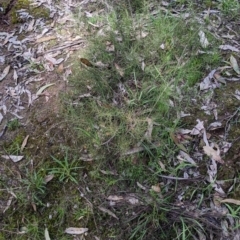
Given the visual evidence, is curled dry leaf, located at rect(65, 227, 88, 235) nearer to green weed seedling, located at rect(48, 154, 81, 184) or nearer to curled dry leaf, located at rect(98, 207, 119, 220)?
curled dry leaf, located at rect(98, 207, 119, 220)

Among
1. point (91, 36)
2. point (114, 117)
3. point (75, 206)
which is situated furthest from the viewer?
point (91, 36)

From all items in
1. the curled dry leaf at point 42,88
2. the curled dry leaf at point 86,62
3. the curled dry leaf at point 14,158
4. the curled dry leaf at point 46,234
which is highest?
the curled dry leaf at point 86,62

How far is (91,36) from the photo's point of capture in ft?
8.48

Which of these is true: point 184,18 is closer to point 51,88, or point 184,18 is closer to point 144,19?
point 144,19

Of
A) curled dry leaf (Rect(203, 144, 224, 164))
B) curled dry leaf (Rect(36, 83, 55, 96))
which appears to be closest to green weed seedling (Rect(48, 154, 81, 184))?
curled dry leaf (Rect(36, 83, 55, 96))

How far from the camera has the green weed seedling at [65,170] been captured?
2.06 meters

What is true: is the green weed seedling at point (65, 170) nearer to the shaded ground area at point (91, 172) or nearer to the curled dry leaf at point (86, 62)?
the shaded ground area at point (91, 172)

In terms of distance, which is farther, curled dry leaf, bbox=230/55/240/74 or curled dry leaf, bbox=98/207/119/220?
curled dry leaf, bbox=230/55/240/74

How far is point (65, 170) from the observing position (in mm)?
2061

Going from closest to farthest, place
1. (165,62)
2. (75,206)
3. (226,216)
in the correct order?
(226,216) < (75,206) < (165,62)

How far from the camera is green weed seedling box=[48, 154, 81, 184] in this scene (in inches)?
81.0

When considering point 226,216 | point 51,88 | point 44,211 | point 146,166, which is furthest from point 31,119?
point 226,216

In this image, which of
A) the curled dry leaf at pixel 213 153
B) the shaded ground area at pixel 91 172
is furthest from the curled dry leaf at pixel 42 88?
the curled dry leaf at pixel 213 153

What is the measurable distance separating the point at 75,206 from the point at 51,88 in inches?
34.2
